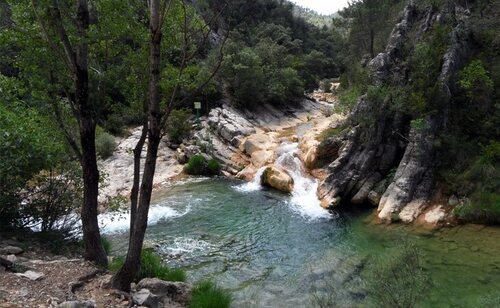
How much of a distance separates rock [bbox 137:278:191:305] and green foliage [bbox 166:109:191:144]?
61.7ft

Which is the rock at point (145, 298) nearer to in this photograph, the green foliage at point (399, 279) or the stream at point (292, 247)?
the stream at point (292, 247)

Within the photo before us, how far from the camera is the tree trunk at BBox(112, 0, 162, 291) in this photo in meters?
6.66

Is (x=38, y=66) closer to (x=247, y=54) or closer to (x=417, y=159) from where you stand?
(x=417, y=159)

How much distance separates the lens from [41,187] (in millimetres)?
10805

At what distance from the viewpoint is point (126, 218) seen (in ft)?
51.6

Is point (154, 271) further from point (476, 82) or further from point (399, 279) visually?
point (476, 82)

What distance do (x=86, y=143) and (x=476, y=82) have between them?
1645 cm

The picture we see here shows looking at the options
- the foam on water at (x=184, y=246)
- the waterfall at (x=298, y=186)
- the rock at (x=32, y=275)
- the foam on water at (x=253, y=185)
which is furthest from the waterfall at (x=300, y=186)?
the rock at (x=32, y=275)

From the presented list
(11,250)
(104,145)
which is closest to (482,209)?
(11,250)

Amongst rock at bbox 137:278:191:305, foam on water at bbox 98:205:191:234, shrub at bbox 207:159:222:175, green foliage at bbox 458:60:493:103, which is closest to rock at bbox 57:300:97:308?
rock at bbox 137:278:191:305

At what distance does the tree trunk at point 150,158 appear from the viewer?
6.66 meters

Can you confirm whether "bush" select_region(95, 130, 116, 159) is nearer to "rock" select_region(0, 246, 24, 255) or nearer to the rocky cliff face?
the rocky cliff face

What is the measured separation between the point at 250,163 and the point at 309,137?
4455 mm

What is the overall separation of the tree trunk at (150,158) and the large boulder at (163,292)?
0.50 meters
